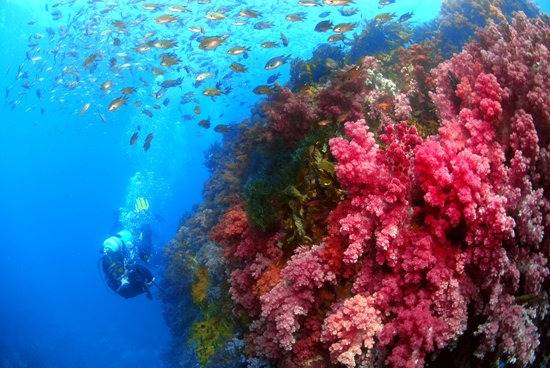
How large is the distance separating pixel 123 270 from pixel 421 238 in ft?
40.4

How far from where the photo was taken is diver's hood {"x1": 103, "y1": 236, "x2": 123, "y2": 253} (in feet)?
47.0

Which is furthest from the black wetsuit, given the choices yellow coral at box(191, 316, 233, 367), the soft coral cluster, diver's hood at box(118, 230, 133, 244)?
the soft coral cluster

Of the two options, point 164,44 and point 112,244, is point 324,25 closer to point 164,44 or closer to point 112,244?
point 164,44

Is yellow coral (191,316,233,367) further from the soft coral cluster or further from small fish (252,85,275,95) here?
small fish (252,85,275,95)

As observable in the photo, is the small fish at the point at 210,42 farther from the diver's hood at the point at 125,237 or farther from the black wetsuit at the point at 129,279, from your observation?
the diver's hood at the point at 125,237

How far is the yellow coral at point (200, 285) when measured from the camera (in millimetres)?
7818

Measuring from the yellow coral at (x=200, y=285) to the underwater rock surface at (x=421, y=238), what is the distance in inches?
82.9

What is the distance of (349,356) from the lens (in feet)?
11.9

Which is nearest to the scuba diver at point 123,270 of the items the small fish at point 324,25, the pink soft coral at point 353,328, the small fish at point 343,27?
the small fish at point 324,25

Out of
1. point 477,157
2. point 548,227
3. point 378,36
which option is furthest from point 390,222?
point 378,36

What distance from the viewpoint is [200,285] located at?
8164 mm

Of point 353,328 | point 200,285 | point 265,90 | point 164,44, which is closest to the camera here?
point 353,328

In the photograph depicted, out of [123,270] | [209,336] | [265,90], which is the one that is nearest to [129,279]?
[123,270]

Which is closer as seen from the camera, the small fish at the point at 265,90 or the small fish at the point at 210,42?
the small fish at the point at 265,90
